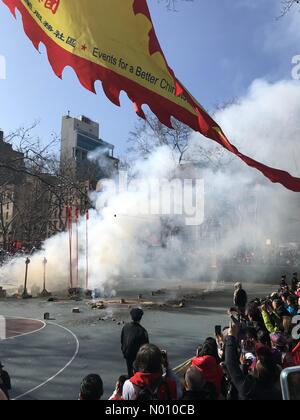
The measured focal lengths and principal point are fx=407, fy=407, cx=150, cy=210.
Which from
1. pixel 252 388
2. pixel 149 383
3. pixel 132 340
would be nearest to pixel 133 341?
pixel 132 340

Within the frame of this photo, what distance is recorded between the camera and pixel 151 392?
9.61 feet

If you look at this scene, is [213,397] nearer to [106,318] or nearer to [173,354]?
[173,354]

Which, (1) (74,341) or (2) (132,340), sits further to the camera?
(1) (74,341)

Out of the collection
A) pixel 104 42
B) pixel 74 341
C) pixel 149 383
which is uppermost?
pixel 104 42

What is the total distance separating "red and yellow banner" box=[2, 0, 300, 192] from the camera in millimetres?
3539

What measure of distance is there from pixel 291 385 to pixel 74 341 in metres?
7.74

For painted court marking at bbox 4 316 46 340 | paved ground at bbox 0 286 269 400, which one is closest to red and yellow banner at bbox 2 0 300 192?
paved ground at bbox 0 286 269 400

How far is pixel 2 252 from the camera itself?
75.1 feet

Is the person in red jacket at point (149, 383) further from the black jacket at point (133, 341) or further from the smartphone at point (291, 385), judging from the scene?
the black jacket at point (133, 341)

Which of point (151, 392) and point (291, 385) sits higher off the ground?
point (291, 385)

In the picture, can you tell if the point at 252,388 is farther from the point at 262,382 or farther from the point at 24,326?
the point at 24,326

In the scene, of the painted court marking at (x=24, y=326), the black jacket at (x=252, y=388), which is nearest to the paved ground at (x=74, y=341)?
the painted court marking at (x=24, y=326)

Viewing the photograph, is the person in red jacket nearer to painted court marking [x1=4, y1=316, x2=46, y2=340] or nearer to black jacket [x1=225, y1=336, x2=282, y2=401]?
black jacket [x1=225, y1=336, x2=282, y2=401]
